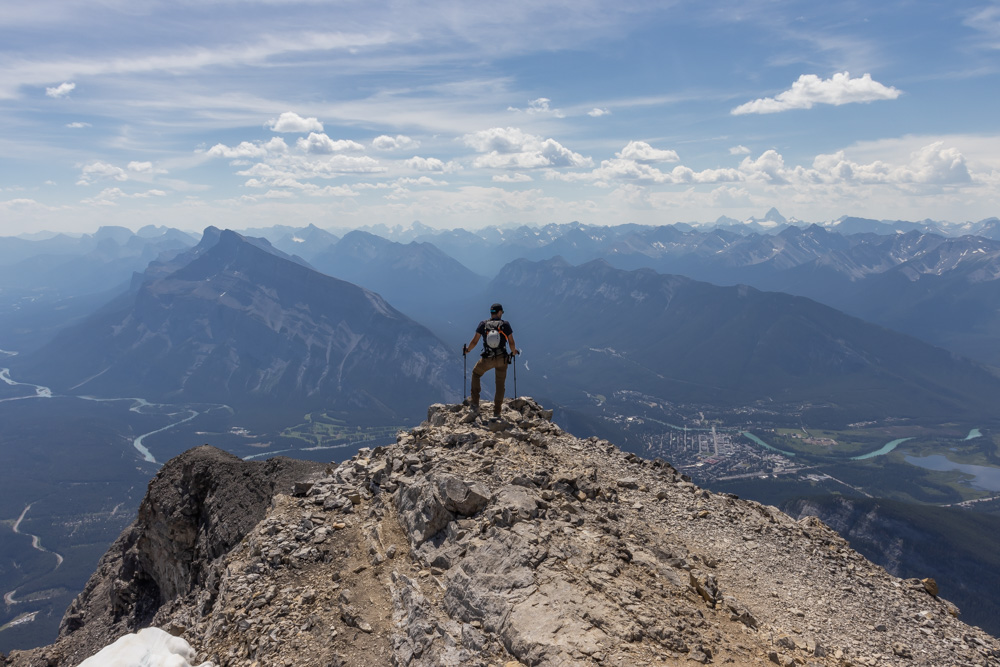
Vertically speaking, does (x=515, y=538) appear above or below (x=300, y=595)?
above

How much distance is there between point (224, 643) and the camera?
16.6m

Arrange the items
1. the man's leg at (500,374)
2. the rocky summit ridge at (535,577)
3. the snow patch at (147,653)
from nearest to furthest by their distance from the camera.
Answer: the rocky summit ridge at (535,577)
the snow patch at (147,653)
the man's leg at (500,374)

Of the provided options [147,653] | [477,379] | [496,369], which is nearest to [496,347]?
[496,369]

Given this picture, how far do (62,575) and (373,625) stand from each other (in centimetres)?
21005

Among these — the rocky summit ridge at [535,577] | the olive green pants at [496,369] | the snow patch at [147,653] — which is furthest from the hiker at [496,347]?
the snow patch at [147,653]

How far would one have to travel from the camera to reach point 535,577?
14.8m

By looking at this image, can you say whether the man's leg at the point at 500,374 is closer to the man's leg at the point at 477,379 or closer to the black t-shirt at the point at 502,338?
the black t-shirt at the point at 502,338

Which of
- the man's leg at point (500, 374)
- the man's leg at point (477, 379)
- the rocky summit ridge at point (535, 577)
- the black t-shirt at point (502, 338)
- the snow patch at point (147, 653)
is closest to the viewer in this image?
the rocky summit ridge at point (535, 577)

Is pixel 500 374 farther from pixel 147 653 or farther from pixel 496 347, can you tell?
pixel 147 653

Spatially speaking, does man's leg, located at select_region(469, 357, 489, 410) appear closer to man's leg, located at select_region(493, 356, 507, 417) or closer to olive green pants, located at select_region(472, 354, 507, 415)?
olive green pants, located at select_region(472, 354, 507, 415)

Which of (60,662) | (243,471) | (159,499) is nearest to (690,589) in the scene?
(243,471)

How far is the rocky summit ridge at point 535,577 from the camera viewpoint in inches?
547

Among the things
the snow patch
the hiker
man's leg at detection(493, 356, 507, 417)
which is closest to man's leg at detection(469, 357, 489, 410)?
the hiker

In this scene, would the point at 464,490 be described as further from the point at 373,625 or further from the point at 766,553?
the point at 766,553
